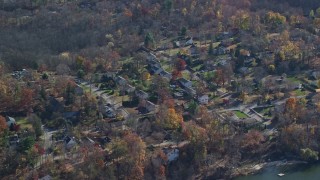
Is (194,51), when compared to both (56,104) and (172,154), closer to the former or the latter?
(56,104)

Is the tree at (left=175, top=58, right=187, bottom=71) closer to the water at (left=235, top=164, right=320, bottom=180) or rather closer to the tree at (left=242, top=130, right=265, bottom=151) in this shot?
the tree at (left=242, top=130, right=265, bottom=151)

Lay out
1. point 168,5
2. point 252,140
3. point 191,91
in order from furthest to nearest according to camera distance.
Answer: point 168,5 → point 191,91 → point 252,140

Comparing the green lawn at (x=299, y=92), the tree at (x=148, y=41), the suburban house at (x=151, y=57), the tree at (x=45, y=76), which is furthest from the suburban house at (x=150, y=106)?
the tree at (x=148, y=41)

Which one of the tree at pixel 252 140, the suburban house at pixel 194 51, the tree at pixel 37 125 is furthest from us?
the suburban house at pixel 194 51

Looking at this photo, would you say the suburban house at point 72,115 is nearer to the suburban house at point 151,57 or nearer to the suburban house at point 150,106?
the suburban house at point 150,106

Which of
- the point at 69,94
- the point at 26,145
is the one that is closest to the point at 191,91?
the point at 69,94

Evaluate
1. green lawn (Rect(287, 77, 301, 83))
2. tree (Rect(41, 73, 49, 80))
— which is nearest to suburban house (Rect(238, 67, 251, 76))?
green lawn (Rect(287, 77, 301, 83))

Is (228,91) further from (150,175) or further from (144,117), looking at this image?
(150,175)
